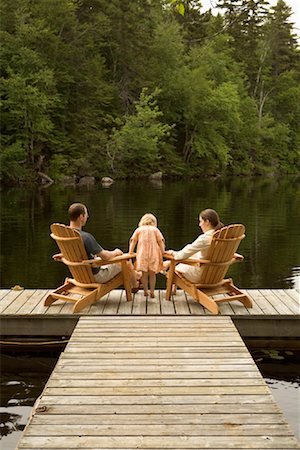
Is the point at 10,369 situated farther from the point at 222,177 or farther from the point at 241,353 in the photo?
the point at 222,177

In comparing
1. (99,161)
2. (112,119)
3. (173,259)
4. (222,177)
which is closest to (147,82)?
(112,119)

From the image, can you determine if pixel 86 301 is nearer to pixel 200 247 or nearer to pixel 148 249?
pixel 148 249

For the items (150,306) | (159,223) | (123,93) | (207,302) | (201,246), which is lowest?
(159,223)

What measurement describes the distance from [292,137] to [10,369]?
2605 inches

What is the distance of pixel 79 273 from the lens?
795cm

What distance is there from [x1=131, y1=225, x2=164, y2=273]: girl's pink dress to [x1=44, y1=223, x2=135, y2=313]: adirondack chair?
0.72 ft

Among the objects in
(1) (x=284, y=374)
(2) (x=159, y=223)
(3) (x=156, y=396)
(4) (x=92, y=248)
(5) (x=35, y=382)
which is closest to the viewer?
(3) (x=156, y=396)

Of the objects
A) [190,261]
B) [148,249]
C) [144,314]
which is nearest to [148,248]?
[148,249]

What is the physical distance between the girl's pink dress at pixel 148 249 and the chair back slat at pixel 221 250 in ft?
2.23

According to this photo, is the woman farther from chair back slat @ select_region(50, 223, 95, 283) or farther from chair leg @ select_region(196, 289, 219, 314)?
chair back slat @ select_region(50, 223, 95, 283)

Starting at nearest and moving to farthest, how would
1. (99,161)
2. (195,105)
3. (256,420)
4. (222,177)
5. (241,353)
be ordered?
(256,420) < (241,353) < (99,161) < (195,105) < (222,177)

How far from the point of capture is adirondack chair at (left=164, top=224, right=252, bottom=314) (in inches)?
301

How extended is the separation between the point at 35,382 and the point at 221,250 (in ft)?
9.06

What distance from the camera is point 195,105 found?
53.7 metres
